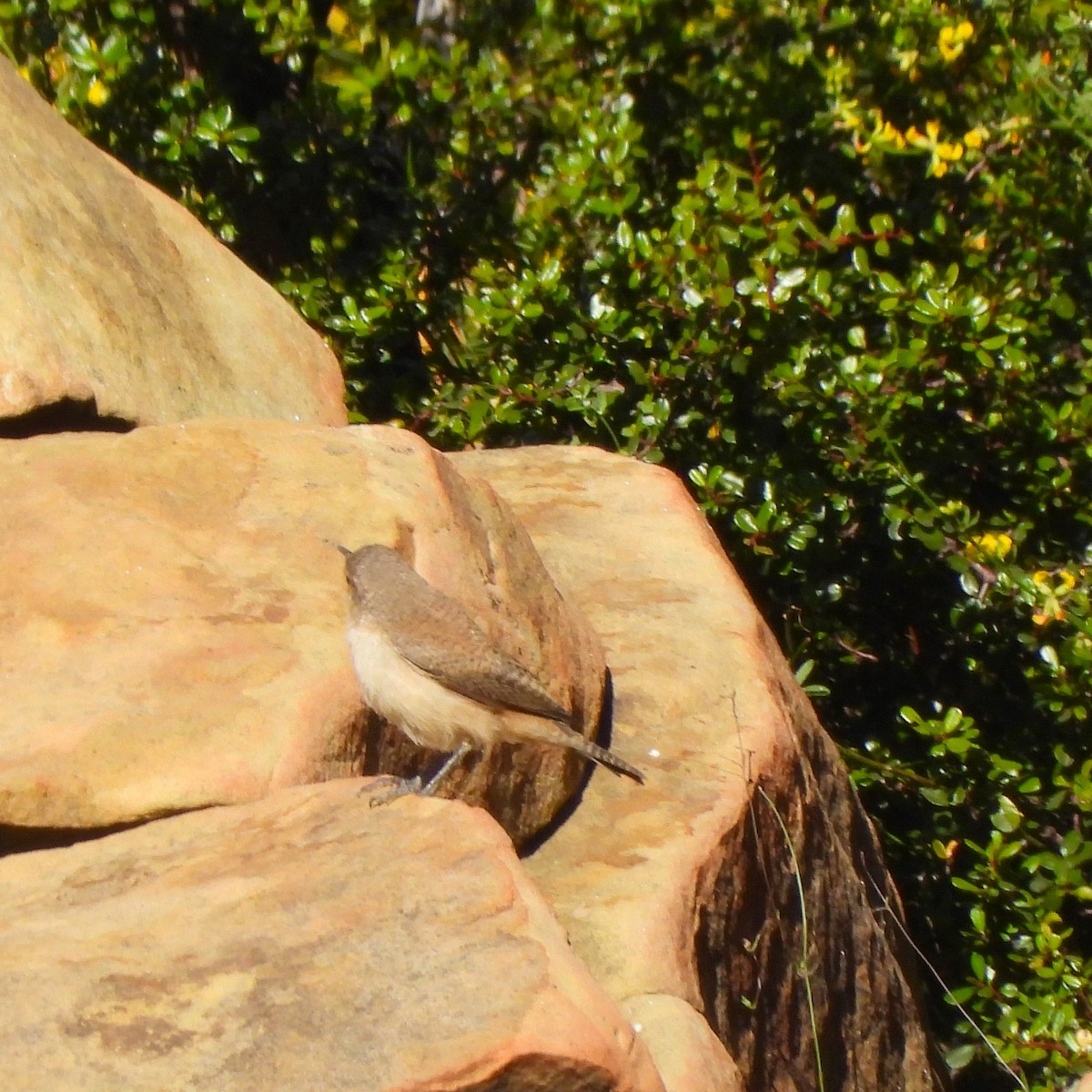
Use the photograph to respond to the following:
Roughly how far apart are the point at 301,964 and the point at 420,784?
99 centimetres

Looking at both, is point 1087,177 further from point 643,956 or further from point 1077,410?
point 643,956

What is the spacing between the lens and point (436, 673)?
4.68m

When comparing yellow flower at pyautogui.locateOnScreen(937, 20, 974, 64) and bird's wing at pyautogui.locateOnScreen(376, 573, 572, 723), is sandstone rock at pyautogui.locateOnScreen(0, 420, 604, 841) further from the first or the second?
yellow flower at pyautogui.locateOnScreen(937, 20, 974, 64)

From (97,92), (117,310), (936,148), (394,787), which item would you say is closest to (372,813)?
(394,787)

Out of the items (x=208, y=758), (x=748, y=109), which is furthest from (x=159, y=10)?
(x=208, y=758)

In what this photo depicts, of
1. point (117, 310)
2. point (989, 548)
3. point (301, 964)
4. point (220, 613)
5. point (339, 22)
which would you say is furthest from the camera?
point (339, 22)

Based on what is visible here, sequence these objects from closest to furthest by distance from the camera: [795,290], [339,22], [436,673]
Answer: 1. [436,673]
2. [795,290]
3. [339,22]

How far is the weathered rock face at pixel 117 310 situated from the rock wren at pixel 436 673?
1378 mm

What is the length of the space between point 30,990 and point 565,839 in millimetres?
2149

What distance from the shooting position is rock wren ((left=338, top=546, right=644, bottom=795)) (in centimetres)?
445

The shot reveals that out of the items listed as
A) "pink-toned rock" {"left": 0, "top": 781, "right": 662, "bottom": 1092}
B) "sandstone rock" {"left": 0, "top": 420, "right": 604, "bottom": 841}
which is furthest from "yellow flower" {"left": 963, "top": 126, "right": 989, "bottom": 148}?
"pink-toned rock" {"left": 0, "top": 781, "right": 662, "bottom": 1092}

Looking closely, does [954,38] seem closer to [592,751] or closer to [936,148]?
[936,148]

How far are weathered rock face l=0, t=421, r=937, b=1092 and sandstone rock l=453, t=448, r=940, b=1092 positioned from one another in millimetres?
14

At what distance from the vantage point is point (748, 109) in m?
7.50
